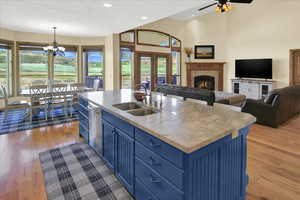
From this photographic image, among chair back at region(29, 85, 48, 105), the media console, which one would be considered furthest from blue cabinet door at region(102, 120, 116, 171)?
the media console

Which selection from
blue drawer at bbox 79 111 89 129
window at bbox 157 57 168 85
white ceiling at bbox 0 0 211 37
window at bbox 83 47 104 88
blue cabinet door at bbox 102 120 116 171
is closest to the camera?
blue cabinet door at bbox 102 120 116 171

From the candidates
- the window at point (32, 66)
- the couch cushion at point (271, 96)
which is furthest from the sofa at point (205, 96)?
the window at point (32, 66)

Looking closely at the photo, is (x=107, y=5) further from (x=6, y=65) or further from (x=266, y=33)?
(x=266, y=33)

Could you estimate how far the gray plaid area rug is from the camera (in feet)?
7.04

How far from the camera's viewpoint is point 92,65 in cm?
772

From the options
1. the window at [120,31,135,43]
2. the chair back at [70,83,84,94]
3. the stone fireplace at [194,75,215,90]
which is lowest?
the chair back at [70,83,84,94]

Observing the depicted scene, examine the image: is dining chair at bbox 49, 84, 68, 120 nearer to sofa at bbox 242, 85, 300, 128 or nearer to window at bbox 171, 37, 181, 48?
sofa at bbox 242, 85, 300, 128

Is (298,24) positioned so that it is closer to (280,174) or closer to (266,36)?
(266,36)

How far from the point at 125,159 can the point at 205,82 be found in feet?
26.0

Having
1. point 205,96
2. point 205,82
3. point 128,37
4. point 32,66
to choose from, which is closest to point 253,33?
point 205,82

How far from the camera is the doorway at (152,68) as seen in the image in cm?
812

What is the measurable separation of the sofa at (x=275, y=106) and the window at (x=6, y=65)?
290 inches

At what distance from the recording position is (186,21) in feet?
31.0

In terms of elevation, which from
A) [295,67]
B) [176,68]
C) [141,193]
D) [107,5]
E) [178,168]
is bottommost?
[141,193]
